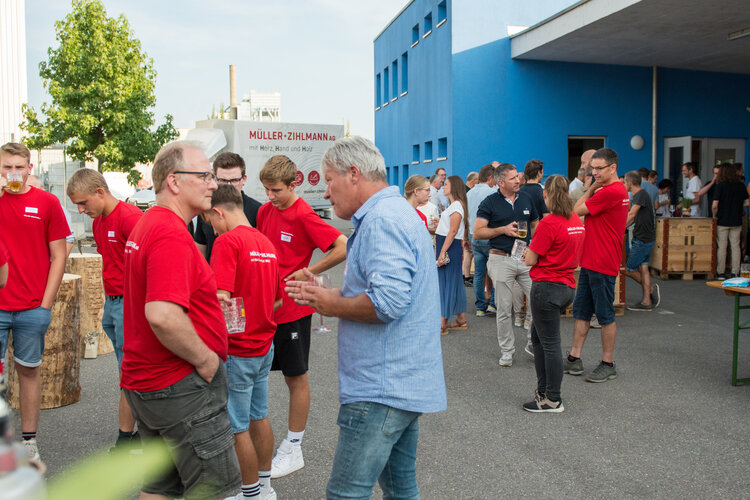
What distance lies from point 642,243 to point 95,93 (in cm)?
2290

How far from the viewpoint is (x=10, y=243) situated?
4.32 meters

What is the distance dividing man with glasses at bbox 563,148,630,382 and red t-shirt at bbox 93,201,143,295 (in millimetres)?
3969

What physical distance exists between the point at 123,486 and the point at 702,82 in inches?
782

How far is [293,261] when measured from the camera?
4.24m

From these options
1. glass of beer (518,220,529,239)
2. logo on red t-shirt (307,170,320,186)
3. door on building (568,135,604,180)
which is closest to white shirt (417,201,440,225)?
glass of beer (518,220,529,239)

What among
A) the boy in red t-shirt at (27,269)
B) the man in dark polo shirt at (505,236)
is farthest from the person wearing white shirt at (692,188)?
the boy in red t-shirt at (27,269)

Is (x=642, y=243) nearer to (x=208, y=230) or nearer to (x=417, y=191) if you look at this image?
(x=417, y=191)

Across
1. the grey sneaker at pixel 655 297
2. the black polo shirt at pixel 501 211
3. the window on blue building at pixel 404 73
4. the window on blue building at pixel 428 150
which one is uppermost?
the window on blue building at pixel 404 73

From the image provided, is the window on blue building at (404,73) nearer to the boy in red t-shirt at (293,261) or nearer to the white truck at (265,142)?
the white truck at (265,142)

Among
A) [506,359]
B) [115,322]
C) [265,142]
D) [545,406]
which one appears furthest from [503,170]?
[265,142]

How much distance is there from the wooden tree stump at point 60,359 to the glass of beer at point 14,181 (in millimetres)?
1610

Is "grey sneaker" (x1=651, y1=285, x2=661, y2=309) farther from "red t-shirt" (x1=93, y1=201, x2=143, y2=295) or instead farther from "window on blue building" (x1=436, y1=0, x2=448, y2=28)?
"window on blue building" (x1=436, y1=0, x2=448, y2=28)

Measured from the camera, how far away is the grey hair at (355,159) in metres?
2.47

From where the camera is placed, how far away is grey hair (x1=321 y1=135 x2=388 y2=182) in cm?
247
